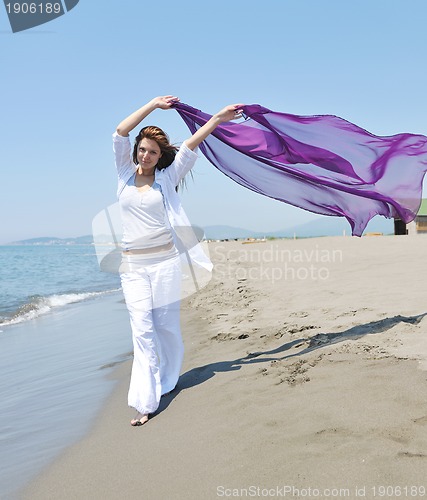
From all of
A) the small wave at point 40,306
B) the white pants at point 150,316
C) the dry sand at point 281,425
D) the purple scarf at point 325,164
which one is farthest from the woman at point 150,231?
the small wave at point 40,306

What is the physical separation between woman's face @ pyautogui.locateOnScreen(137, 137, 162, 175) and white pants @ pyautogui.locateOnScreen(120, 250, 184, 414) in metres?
0.77

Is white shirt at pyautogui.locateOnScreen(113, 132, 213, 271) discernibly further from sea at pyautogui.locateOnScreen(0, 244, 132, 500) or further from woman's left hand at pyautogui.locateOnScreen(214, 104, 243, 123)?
sea at pyautogui.locateOnScreen(0, 244, 132, 500)

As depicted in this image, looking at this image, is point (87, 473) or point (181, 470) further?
point (87, 473)

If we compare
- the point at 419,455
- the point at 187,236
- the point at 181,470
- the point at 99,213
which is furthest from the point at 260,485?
the point at 99,213

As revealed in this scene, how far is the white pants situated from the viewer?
12.5 ft

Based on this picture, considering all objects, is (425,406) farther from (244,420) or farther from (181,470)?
(181,470)

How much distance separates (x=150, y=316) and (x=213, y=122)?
5.70 feet

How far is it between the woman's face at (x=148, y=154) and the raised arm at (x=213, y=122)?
27 centimetres

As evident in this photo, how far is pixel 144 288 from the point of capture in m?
3.94

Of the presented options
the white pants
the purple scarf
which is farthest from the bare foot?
the purple scarf

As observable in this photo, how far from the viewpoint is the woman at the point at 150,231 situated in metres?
3.89

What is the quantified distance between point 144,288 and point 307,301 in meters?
4.29

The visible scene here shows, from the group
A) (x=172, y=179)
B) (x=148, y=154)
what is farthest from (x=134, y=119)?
(x=172, y=179)

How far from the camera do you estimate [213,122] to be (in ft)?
13.5
